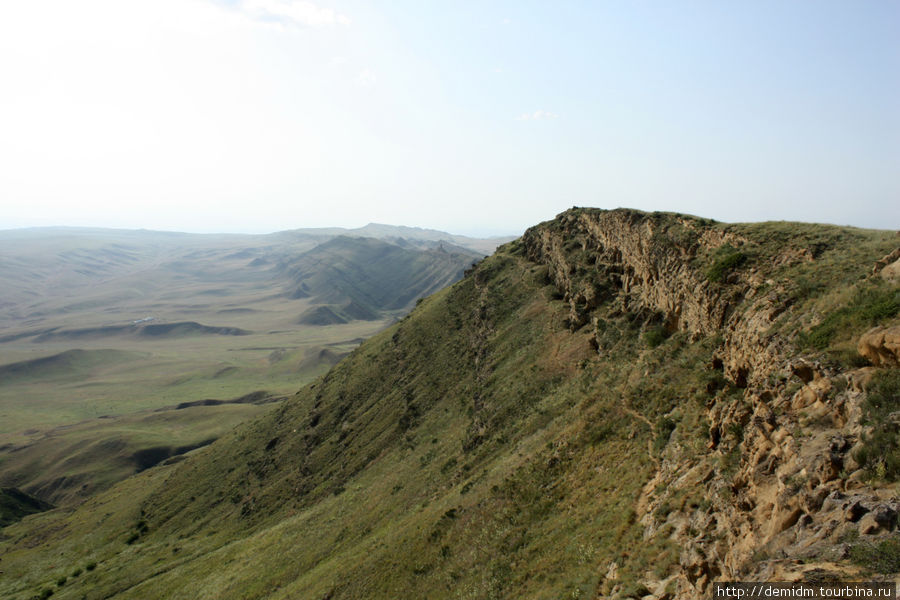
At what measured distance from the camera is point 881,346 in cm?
1410

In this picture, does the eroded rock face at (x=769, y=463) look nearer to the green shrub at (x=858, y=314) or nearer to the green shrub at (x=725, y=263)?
the green shrub at (x=725, y=263)

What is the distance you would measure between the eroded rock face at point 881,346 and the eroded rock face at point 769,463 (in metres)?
0.03

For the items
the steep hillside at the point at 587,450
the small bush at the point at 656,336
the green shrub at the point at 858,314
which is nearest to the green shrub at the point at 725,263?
the steep hillside at the point at 587,450

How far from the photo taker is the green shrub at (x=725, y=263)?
87.3 feet

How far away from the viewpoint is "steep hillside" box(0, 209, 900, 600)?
13602mm

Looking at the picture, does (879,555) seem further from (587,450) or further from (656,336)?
(656,336)

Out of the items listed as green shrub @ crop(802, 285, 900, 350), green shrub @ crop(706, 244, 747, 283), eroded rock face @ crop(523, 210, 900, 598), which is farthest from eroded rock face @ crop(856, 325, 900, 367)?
green shrub @ crop(706, 244, 747, 283)

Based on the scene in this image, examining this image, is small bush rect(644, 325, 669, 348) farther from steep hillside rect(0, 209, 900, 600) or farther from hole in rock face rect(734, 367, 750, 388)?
hole in rock face rect(734, 367, 750, 388)

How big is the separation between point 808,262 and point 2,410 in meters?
221

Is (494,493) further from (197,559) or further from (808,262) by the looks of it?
(197,559)

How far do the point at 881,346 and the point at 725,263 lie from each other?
13.8 meters

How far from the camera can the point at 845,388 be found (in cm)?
1434

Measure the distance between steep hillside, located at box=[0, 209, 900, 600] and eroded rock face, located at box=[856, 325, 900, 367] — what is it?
67 millimetres

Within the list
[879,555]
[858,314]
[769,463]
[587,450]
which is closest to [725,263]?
[858,314]
